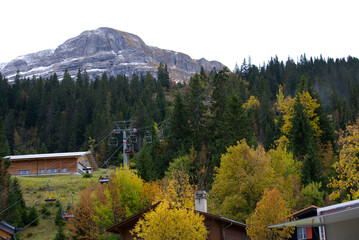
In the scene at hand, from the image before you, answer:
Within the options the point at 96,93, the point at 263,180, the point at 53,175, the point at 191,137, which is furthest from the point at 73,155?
the point at 96,93

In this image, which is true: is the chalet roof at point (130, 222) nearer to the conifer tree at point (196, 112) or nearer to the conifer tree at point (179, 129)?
the conifer tree at point (179, 129)

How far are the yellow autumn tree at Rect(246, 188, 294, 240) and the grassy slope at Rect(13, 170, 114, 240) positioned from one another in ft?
81.6

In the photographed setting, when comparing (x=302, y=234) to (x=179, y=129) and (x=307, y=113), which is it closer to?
(x=179, y=129)

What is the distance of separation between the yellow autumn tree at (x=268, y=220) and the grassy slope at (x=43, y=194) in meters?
24.9

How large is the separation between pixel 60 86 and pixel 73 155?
237 feet

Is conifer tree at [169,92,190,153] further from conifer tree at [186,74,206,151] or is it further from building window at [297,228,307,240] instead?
building window at [297,228,307,240]

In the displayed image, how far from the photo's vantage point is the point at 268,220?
27016mm

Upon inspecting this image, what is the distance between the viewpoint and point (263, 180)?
3700cm

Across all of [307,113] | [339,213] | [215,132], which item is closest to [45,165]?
[215,132]

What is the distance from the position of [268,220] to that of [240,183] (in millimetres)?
10522

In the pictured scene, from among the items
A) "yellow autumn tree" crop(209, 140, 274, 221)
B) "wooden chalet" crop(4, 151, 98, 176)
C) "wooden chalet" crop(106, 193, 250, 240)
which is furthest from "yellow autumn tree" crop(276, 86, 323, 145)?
"wooden chalet" crop(4, 151, 98, 176)

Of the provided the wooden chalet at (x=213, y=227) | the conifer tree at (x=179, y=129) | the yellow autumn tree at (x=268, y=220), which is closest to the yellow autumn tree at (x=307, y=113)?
the conifer tree at (x=179, y=129)

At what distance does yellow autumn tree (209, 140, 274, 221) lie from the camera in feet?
121

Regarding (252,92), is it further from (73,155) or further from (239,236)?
(239,236)
